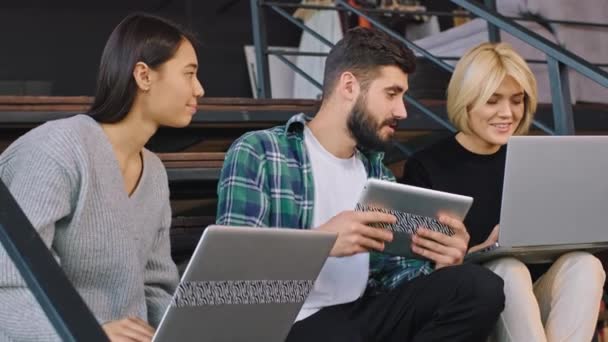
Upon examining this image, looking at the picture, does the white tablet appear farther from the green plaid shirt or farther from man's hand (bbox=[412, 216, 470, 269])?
the green plaid shirt

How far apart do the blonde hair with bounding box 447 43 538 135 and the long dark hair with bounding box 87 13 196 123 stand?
78cm

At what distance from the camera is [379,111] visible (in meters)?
2.26

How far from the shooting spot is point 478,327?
2.01m

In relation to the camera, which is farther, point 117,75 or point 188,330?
point 117,75

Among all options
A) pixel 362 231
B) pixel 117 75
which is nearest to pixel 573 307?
pixel 362 231

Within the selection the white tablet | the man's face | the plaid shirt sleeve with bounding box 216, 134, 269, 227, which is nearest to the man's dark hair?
the man's face

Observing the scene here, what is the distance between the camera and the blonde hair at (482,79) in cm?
248

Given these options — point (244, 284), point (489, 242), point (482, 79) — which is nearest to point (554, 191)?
point (489, 242)

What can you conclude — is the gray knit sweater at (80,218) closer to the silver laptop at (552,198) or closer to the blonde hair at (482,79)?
the silver laptop at (552,198)

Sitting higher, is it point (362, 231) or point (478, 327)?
point (362, 231)

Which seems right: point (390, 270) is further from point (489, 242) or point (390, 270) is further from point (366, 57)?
point (366, 57)

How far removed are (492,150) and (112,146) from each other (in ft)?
3.23

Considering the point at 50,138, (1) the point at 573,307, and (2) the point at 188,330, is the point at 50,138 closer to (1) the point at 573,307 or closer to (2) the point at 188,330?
(2) the point at 188,330

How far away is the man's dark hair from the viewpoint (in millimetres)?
2277
